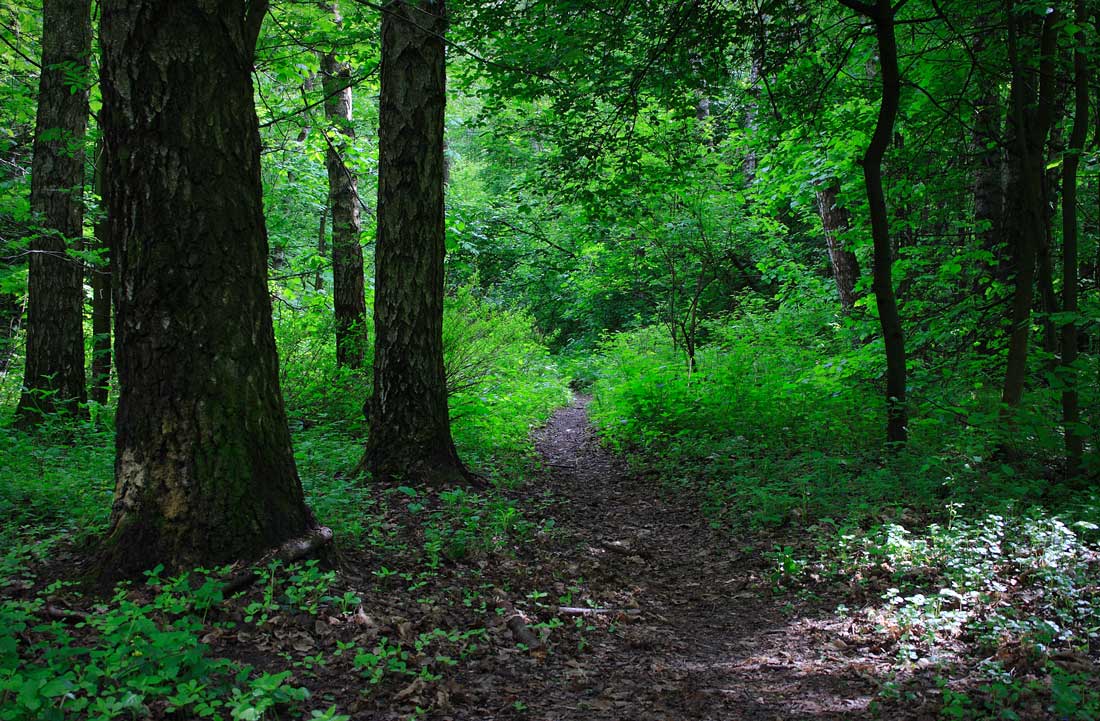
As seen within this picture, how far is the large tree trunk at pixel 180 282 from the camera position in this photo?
3273mm

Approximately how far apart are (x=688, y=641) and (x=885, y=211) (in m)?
4.80

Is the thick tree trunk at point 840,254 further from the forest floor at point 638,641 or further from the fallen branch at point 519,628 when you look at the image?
the fallen branch at point 519,628

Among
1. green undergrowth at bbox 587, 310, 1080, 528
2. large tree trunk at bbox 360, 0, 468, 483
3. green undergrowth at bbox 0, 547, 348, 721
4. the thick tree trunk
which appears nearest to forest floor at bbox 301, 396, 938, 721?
green undergrowth at bbox 0, 547, 348, 721

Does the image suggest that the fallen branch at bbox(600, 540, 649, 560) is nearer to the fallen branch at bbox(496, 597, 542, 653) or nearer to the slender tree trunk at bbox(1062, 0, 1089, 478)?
the fallen branch at bbox(496, 597, 542, 653)

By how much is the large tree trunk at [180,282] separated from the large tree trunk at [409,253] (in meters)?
2.61

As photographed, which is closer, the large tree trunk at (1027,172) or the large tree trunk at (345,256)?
the large tree trunk at (1027,172)

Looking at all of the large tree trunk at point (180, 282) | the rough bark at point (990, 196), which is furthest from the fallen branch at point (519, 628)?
the rough bark at point (990, 196)

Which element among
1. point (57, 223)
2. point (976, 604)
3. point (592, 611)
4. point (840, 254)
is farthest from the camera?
point (840, 254)

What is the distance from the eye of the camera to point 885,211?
6.36 meters

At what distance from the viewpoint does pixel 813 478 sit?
20.0 feet

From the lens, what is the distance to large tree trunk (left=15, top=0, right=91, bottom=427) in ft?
24.5

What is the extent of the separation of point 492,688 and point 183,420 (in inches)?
82.2

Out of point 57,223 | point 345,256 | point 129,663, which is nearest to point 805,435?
point 345,256

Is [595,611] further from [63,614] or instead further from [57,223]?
[57,223]
